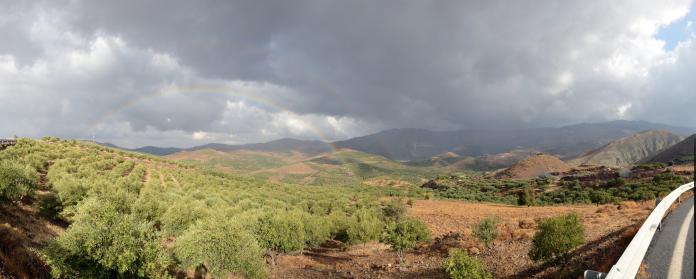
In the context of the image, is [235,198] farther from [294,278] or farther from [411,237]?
[411,237]

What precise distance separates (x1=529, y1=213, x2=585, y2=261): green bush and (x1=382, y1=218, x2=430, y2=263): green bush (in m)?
14.9

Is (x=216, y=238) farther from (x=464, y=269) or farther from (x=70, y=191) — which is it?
(x=70, y=191)

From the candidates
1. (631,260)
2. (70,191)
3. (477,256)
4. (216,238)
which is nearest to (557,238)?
(477,256)

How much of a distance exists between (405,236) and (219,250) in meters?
19.5

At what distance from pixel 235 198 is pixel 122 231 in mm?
39490

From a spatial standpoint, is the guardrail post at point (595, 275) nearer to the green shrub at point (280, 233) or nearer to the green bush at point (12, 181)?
the green shrub at point (280, 233)

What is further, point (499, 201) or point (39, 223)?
point (499, 201)

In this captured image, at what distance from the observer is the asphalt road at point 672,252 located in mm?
10273

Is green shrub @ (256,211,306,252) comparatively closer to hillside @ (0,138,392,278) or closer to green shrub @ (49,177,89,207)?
hillside @ (0,138,392,278)

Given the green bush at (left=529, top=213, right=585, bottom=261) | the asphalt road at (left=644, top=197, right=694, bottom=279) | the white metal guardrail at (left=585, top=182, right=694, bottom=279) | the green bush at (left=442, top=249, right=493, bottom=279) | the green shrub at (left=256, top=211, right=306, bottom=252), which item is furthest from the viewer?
the green shrub at (left=256, top=211, right=306, bottom=252)

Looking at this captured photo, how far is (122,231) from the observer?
17141 millimetres

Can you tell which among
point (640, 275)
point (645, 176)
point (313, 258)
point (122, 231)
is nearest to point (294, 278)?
point (313, 258)

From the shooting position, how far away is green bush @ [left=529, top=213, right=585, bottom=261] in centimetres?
1972

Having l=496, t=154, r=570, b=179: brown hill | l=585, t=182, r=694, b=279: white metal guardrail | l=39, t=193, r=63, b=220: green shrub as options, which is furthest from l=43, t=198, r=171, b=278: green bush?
l=496, t=154, r=570, b=179: brown hill
